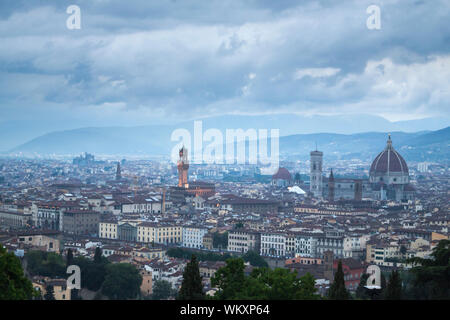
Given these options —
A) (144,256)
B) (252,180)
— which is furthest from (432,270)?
(252,180)

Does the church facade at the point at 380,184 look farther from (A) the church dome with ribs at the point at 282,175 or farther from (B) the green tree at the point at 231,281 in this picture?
(B) the green tree at the point at 231,281

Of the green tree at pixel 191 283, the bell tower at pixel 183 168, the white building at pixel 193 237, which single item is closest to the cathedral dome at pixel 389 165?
the bell tower at pixel 183 168

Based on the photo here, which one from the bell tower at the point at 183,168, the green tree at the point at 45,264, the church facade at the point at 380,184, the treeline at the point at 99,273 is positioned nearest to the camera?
the treeline at the point at 99,273

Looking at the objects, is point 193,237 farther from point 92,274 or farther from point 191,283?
point 191,283

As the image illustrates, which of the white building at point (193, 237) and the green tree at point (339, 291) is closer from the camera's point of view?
the green tree at point (339, 291)

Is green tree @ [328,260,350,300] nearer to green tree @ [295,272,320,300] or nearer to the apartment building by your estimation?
green tree @ [295,272,320,300]

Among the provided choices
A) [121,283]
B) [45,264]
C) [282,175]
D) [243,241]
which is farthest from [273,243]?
[282,175]

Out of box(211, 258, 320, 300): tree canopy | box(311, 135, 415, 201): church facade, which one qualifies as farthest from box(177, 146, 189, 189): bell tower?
box(211, 258, 320, 300): tree canopy
